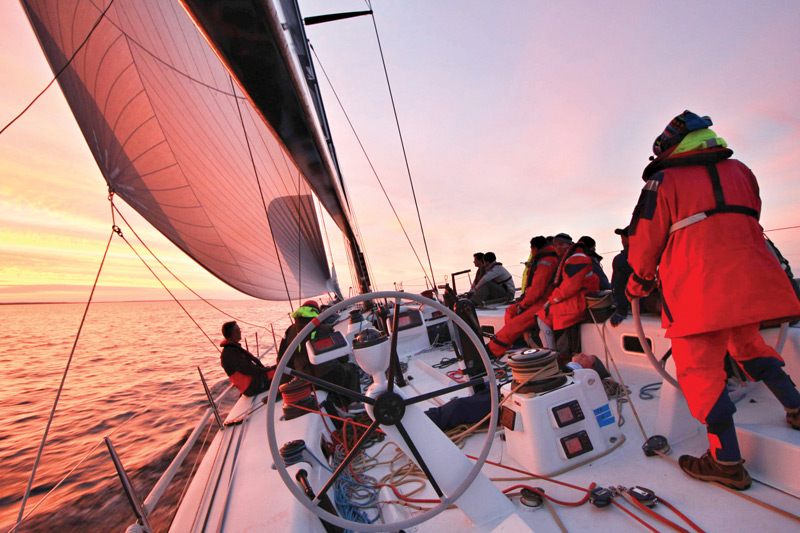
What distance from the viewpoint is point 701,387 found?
1.29 m

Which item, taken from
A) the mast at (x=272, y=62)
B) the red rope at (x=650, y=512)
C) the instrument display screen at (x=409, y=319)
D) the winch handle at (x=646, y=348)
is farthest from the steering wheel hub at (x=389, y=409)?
the instrument display screen at (x=409, y=319)

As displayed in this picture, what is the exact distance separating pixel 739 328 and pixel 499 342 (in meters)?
2.25

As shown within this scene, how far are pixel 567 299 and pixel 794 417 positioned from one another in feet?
5.18

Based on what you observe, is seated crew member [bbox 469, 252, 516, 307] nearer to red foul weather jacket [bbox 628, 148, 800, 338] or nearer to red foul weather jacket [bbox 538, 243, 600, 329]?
red foul weather jacket [bbox 538, 243, 600, 329]

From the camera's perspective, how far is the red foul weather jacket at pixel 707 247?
122cm

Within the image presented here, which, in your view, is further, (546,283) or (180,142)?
(180,142)

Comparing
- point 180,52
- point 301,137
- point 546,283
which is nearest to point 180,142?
point 180,52

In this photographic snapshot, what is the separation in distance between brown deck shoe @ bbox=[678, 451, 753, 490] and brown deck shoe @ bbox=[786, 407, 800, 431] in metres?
0.28

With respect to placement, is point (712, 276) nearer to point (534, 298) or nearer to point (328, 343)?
point (328, 343)

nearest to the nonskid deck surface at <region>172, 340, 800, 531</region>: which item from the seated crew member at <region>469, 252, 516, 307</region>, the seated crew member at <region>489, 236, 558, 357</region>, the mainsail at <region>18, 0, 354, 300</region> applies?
the seated crew member at <region>489, 236, 558, 357</region>

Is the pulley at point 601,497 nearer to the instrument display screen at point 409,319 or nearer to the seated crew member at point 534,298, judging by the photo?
the seated crew member at point 534,298

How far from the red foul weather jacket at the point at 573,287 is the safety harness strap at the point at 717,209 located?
147 centimetres

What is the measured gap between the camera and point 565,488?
1503mm

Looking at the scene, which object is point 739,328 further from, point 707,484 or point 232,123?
point 232,123
